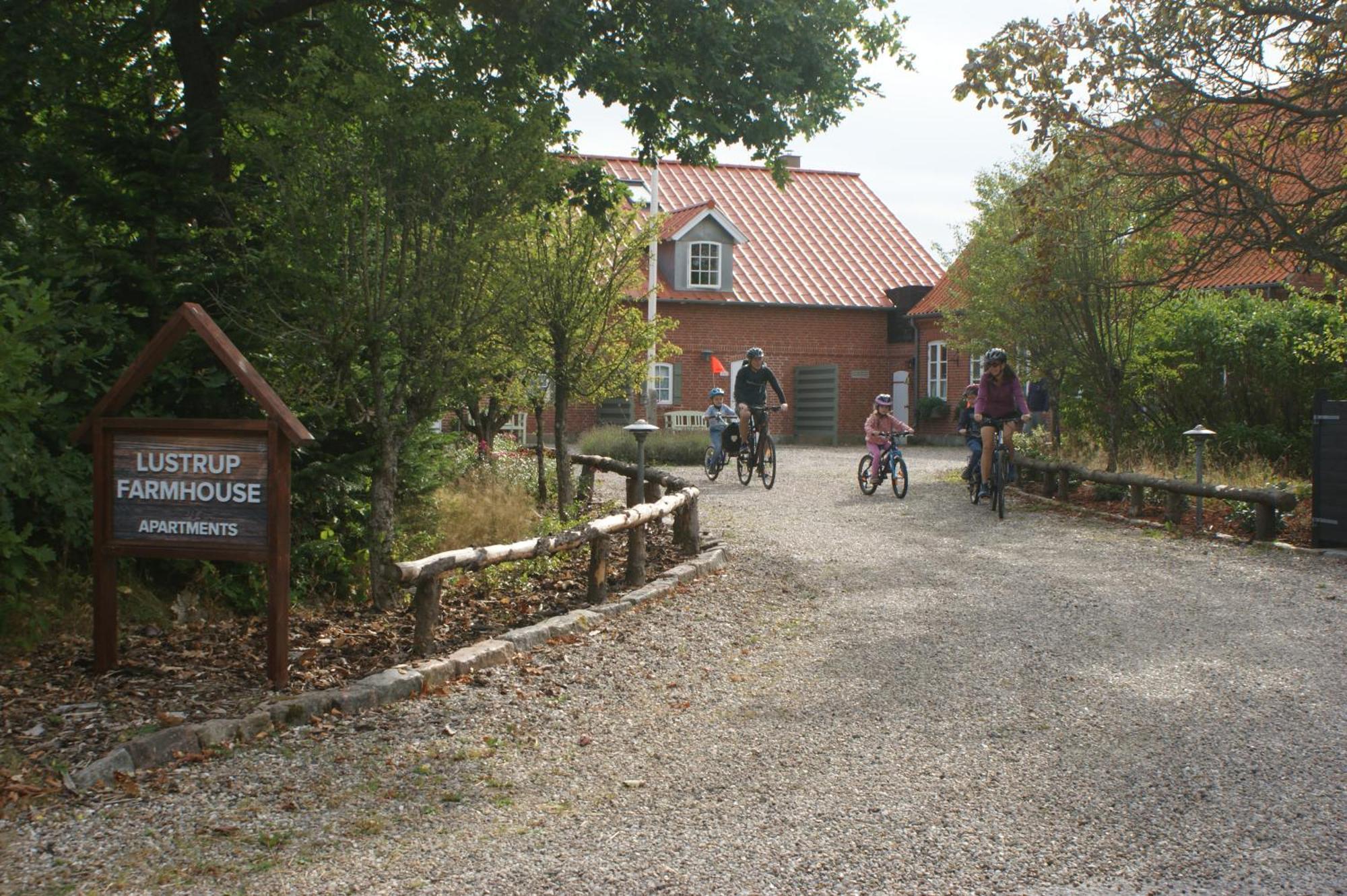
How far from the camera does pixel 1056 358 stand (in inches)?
685

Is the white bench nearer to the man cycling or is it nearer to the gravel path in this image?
the man cycling

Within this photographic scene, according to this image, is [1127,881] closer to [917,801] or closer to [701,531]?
[917,801]

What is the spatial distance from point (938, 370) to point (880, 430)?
64.9 ft

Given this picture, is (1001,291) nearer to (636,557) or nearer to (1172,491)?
(1172,491)

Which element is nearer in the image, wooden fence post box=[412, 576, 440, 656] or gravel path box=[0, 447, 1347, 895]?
gravel path box=[0, 447, 1347, 895]

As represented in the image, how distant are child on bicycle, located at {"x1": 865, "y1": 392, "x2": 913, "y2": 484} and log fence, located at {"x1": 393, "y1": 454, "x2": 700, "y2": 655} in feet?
12.4

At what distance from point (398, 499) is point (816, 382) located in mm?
26680

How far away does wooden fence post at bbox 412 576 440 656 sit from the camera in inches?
272

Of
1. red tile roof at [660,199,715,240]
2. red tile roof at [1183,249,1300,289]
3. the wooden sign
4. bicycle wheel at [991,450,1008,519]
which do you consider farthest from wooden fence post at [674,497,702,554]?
red tile roof at [660,199,715,240]

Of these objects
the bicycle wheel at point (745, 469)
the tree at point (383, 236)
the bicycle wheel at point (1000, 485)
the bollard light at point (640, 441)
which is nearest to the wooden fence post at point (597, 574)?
the tree at point (383, 236)

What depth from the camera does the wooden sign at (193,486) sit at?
6.30 metres

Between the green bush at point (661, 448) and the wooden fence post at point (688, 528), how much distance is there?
11.3m

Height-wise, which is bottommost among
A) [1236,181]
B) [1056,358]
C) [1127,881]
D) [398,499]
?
[1127,881]

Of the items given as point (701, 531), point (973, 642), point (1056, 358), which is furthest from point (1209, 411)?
point (973, 642)
